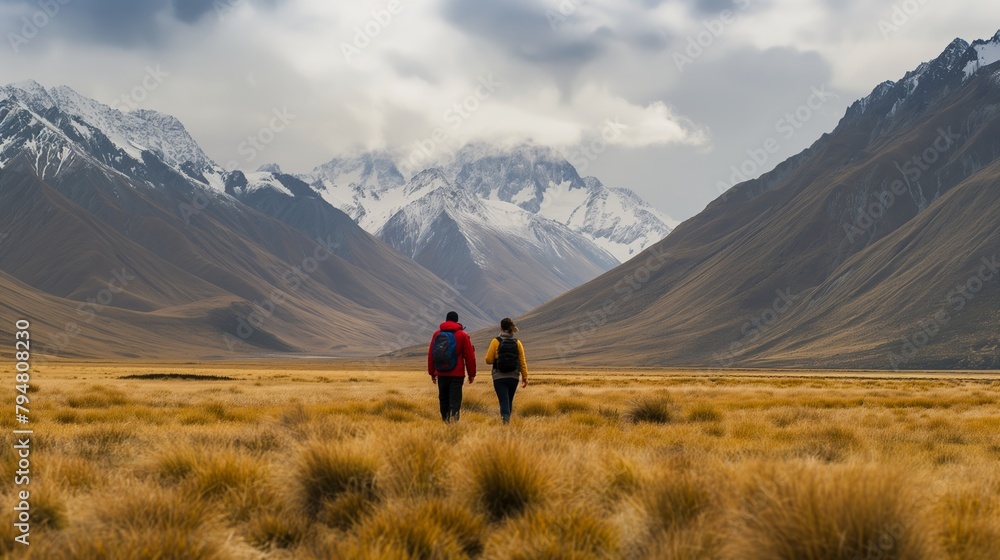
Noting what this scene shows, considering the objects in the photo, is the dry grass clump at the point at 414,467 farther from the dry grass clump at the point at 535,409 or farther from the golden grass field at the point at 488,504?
the dry grass clump at the point at 535,409

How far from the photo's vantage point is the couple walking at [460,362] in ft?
53.7

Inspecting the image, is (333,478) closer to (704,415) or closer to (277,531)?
(277,531)

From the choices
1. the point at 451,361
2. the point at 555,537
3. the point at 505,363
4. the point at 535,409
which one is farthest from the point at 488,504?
the point at 535,409

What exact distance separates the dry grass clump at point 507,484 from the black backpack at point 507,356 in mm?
9024

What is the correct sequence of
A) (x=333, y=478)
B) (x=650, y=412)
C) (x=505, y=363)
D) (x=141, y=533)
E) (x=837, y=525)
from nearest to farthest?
(x=837, y=525) < (x=141, y=533) < (x=333, y=478) < (x=505, y=363) < (x=650, y=412)

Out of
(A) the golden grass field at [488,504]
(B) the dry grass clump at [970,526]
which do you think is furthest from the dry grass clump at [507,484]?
(B) the dry grass clump at [970,526]

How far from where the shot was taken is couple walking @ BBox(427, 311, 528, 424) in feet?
53.7

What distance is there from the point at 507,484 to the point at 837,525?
3252 millimetres

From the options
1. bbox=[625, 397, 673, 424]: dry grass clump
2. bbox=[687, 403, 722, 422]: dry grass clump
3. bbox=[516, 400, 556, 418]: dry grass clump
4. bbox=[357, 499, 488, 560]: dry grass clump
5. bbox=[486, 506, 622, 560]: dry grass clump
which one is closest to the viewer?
bbox=[486, 506, 622, 560]: dry grass clump

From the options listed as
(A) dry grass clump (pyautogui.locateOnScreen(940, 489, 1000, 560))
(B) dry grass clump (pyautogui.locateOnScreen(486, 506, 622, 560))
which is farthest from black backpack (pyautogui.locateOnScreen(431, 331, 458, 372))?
(A) dry grass clump (pyautogui.locateOnScreen(940, 489, 1000, 560))

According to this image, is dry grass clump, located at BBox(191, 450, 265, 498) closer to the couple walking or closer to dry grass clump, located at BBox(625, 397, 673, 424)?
the couple walking

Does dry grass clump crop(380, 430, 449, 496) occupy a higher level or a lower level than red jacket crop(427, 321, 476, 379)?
lower

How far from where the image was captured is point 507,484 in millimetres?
7680

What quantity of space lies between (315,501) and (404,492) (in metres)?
1.06
